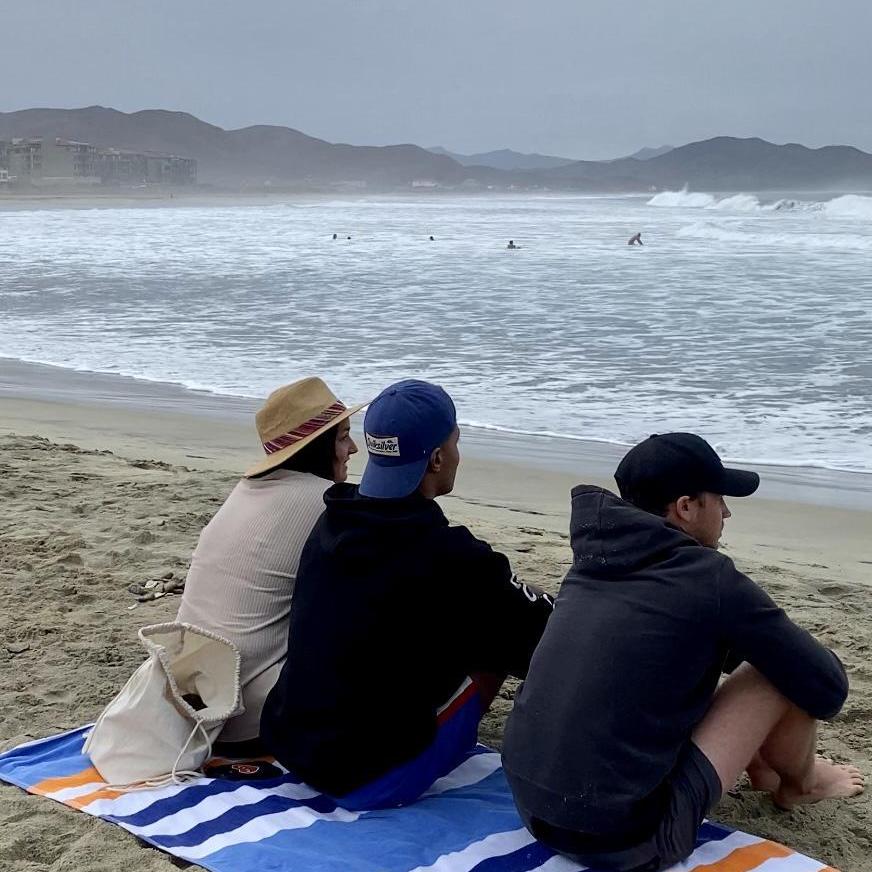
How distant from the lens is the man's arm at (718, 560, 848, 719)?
2.47m

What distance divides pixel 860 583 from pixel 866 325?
31.4ft

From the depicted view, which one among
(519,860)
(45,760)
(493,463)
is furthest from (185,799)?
(493,463)

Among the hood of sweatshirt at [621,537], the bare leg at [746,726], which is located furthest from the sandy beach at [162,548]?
the hood of sweatshirt at [621,537]

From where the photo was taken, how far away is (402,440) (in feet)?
9.26

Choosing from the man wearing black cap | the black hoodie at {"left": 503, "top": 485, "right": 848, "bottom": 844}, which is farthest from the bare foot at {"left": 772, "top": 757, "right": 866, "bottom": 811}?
the black hoodie at {"left": 503, "top": 485, "right": 848, "bottom": 844}

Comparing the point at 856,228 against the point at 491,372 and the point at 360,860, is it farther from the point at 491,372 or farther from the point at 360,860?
the point at 360,860

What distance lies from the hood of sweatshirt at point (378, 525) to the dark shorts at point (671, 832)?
73cm

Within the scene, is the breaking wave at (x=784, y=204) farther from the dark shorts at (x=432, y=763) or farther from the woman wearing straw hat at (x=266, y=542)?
the dark shorts at (x=432, y=763)

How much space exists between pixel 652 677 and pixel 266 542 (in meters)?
1.18

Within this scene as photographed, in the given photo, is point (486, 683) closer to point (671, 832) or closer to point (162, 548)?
point (671, 832)

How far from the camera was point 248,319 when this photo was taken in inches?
586

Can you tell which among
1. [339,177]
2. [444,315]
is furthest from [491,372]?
[339,177]

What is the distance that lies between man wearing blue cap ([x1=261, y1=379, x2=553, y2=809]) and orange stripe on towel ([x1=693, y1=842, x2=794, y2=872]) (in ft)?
2.17

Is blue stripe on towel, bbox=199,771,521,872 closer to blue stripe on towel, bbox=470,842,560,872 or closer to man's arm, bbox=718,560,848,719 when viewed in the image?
blue stripe on towel, bbox=470,842,560,872
